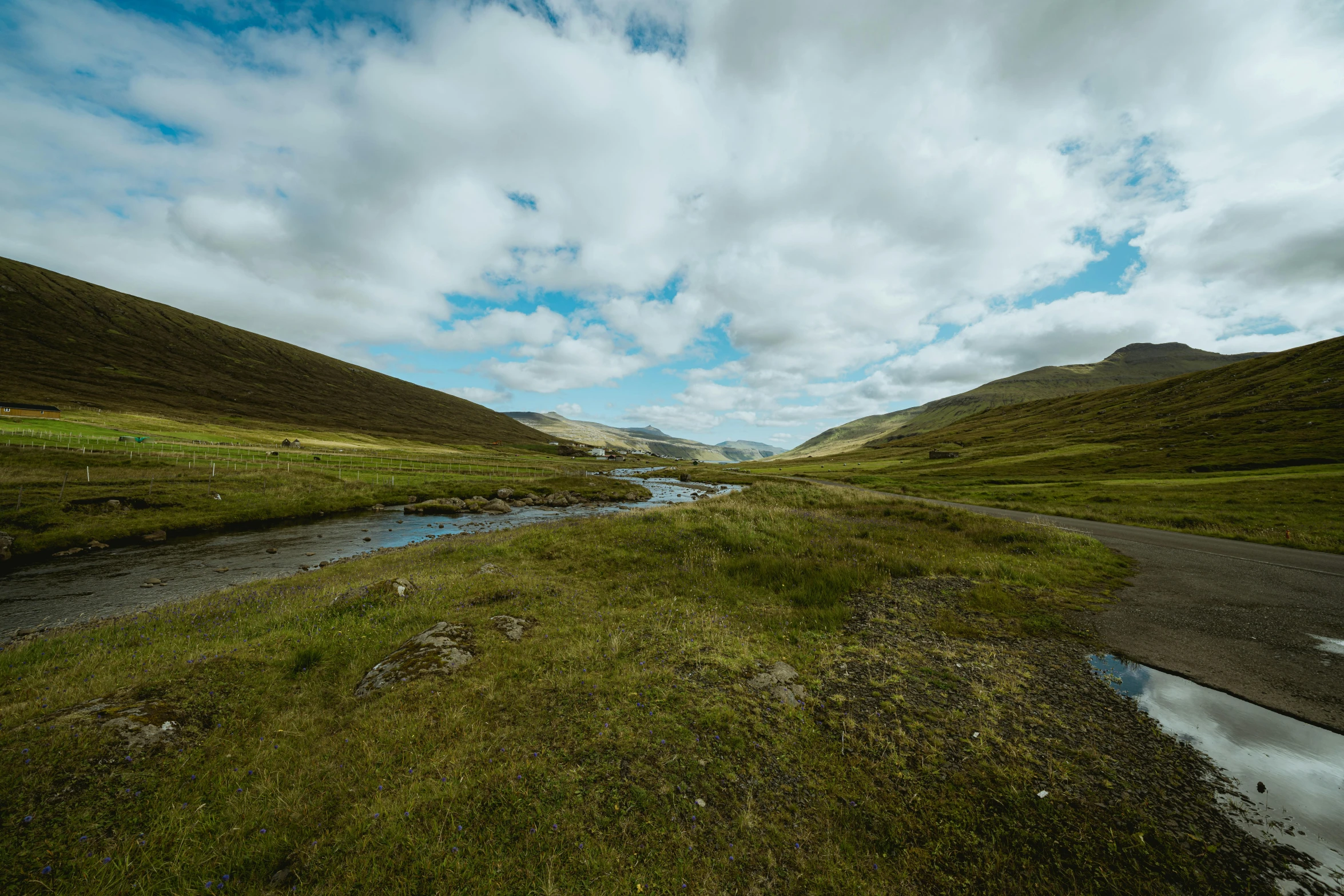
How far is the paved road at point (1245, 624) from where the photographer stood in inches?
314

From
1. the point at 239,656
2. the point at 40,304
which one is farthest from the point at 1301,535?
the point at 40,304

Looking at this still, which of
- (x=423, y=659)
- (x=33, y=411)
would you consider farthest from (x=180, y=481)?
(x=33, y=411)

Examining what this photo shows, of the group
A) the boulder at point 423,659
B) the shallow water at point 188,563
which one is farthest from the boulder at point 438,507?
the boulder at point 423,659

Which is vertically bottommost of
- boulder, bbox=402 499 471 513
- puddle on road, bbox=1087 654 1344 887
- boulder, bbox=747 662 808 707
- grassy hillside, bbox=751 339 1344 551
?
boulder, bbox=402 499 471 513

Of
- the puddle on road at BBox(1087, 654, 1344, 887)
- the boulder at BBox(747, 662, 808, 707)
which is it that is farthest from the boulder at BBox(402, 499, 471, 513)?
the puddle on road at BBox(1087, 654, 1344, 887)

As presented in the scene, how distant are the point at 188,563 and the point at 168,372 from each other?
174333 millimetres

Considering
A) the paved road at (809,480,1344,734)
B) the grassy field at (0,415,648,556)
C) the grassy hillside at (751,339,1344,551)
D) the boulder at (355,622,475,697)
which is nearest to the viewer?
the paved road at (809,480,1344,734)

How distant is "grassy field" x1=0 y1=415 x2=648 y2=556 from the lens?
1085 inches

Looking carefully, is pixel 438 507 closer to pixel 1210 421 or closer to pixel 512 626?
pixel 512 626

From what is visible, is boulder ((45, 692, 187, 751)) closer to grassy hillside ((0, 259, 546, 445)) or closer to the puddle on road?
the puddle on road

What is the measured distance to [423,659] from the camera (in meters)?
9.08

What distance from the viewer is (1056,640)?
1012 cm

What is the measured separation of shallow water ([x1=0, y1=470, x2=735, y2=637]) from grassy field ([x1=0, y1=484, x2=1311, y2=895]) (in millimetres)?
8104

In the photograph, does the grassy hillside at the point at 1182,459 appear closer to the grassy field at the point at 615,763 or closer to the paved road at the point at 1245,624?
the paved road at the point at 1245,624
